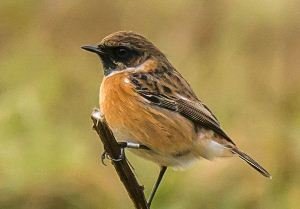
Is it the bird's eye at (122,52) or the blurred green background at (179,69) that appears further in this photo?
the blurred green background at (179,69)

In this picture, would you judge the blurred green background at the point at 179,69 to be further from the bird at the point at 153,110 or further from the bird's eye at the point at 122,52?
the bird's eye at the point at 122,52

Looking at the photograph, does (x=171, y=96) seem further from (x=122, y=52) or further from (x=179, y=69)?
(x=179, y=69)

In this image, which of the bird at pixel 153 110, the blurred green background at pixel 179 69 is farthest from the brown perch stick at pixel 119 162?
the blurred green background at pixel 179 69

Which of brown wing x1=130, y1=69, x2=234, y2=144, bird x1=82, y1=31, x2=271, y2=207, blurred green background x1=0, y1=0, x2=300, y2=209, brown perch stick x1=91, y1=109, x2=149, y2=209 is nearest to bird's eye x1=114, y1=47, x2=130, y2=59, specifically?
bird x1=82, y1=31, x2=271, y2=207

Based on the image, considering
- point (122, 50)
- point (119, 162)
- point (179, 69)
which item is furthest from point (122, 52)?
point (179, 69)

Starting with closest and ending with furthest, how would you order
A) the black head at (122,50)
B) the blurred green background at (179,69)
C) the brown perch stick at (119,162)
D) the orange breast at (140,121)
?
the brown perch stick at (119,162) → the orange breast at (140,121) → the black head at (122,50) → the blurred green background at (179,69)

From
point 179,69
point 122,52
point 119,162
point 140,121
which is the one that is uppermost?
point 122,52
